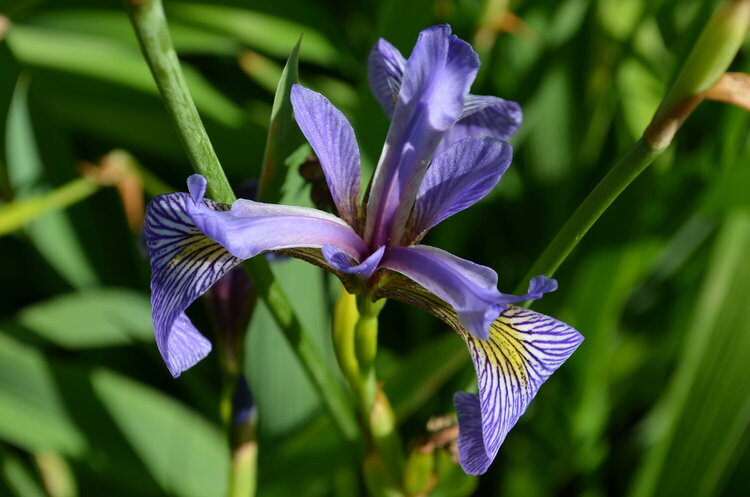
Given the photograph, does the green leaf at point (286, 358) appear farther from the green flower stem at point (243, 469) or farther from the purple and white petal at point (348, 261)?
the purple and white petal at point (348, 261)

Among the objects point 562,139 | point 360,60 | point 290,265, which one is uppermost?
point 360,60

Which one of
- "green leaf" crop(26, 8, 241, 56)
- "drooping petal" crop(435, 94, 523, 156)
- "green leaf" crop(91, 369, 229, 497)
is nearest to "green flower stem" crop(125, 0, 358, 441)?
"drooping petal" crop(435, 94, 523, 156)

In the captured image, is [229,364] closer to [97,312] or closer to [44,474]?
[97,312]

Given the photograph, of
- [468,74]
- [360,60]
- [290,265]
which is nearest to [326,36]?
[360,60]

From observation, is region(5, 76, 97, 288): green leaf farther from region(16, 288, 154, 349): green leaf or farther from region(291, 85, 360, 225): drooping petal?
region(291, 85, 360, 225): drooping petal

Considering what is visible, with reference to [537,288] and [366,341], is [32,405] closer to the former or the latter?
[366,341]

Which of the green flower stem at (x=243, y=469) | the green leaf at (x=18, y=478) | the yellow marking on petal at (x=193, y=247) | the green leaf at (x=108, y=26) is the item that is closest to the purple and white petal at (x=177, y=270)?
the yellow marking on petal at (x=193, y=247)

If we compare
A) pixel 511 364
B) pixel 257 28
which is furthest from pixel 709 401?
pixel 257 28
